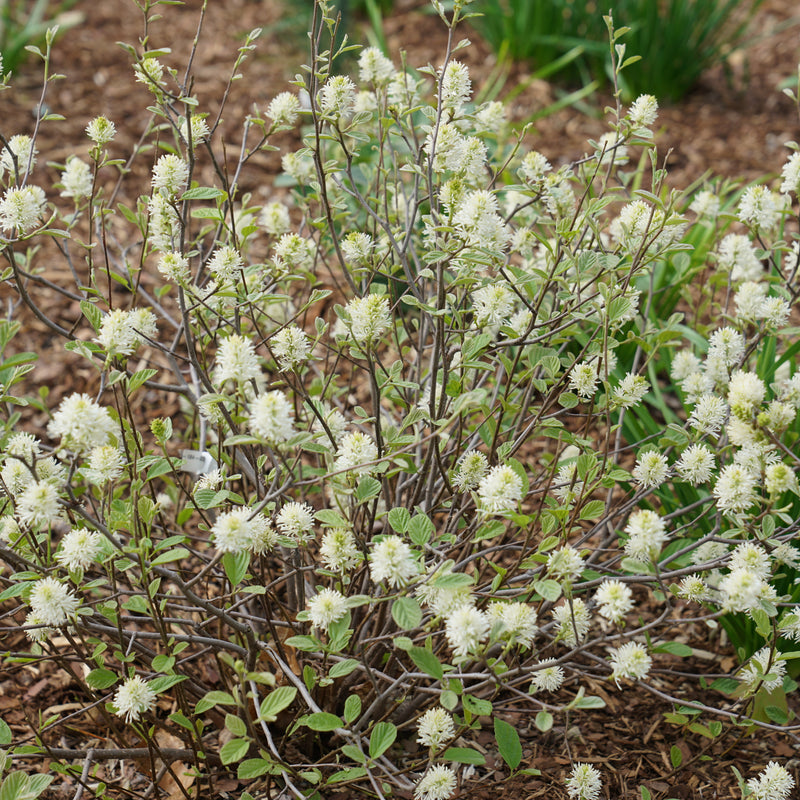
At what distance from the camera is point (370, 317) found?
1.38 m

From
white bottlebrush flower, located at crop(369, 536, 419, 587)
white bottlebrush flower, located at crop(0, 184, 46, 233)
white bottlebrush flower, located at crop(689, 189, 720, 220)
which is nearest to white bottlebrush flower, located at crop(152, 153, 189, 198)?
white bottlebrush flower, located at crop(0, 184, 46, 233)

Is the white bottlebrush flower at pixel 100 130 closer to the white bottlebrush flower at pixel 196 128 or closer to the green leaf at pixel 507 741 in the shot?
the white bottlebrush flower at pixel 196 128

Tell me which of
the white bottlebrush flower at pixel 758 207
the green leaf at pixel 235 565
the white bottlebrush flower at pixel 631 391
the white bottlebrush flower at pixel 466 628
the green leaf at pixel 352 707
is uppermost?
the white bottlebrush flower at pixel 758 207

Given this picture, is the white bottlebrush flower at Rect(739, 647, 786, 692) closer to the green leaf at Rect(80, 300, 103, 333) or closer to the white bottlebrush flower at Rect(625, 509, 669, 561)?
the white bottlebrush flower at Rect(625, 509, 669, 561)

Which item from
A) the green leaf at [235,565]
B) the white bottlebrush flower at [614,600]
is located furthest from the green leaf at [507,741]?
the green leaf at [235,565]

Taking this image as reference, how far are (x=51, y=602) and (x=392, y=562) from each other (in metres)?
0.52

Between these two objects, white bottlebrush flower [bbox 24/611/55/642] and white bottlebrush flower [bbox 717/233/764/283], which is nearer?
white bottlebrush flower [bbox 24/611/55/642]

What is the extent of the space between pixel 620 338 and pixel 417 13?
410 centimetres

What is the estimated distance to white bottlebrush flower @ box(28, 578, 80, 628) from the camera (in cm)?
127

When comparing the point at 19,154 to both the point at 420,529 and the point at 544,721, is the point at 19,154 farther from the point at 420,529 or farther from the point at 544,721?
the point at 544,721

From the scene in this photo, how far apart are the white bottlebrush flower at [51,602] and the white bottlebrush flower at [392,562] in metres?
0.48

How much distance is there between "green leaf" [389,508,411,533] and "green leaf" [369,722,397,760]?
1.05 ft

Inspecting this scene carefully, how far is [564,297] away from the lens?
5.19 feet

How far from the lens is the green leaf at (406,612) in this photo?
1228mm
